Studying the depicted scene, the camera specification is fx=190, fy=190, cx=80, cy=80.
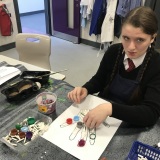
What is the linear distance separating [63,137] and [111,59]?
522mm

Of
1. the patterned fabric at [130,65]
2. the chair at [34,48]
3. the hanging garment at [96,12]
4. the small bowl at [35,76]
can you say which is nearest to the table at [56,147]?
the small bowl at [35,76]

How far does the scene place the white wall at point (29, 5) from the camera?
5.21 meters

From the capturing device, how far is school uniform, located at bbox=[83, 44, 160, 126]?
792 millimetres

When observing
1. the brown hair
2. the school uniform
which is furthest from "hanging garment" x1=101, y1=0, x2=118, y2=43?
the brown hair

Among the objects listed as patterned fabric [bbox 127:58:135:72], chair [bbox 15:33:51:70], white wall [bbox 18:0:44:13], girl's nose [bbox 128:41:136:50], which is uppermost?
girl's nose [bbox 128:41:136:50]

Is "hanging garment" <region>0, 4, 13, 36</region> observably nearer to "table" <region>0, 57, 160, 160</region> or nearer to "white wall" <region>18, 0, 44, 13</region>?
"white wall" <region>18, 0, 44, 13</region>

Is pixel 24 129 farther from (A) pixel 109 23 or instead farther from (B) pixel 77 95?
(A) pixel 109 23

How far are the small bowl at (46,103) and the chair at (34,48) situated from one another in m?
0.80

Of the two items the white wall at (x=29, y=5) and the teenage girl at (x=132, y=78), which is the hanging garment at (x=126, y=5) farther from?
the white wall at (x=29, y=5)

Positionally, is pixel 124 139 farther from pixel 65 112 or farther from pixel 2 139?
pixel 2 139

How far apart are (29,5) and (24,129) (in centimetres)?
532

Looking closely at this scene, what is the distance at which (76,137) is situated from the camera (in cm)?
74

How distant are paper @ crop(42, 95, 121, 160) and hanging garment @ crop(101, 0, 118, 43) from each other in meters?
2.28

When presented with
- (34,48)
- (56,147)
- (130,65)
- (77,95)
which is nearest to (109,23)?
(34,48)
